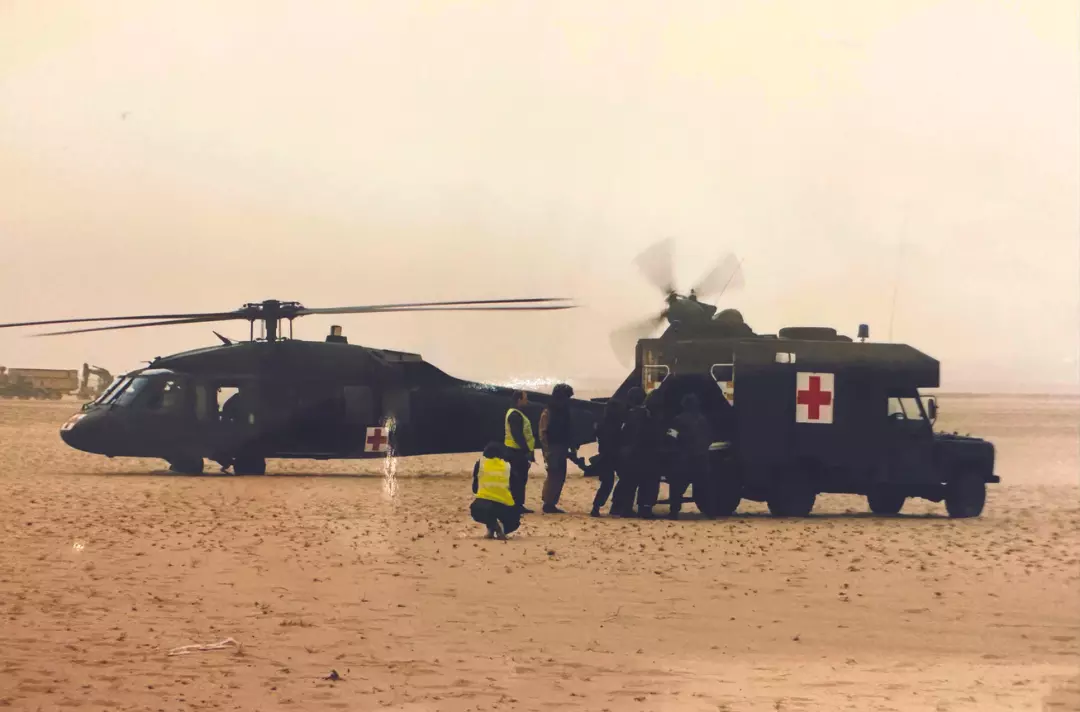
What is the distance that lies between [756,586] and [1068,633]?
2.48 m

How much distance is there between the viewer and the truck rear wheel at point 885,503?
1814cm

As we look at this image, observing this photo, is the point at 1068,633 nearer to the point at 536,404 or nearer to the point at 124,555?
the point at 124,555

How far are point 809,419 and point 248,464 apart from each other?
9047 mm

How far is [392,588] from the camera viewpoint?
11086 mm

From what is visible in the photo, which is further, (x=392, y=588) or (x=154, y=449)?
(x=154, y=449)

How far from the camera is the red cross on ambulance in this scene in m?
16.4

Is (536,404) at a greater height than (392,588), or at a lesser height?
greater

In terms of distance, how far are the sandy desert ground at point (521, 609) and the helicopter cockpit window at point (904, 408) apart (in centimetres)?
126

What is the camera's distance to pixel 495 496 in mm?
13992

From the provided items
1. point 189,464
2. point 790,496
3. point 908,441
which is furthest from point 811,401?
point 189,464

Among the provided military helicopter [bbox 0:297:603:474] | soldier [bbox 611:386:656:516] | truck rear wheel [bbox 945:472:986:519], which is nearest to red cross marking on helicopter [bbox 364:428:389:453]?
military helicopter [bbox 0:297:603:474]

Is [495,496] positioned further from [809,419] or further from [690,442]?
[809,419]

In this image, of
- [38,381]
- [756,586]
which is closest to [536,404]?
[756,586]

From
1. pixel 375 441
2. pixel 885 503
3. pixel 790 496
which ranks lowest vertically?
pixel 885 503
